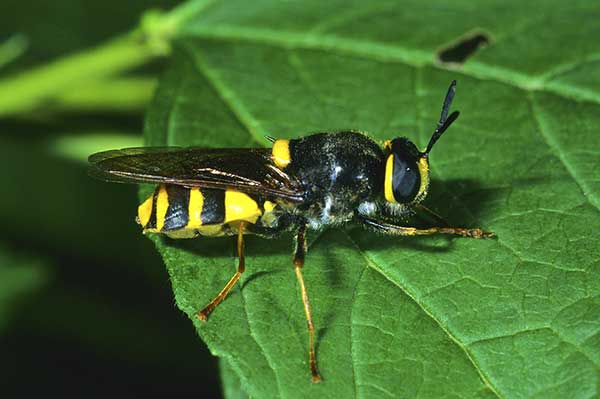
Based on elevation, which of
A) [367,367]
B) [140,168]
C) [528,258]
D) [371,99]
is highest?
[371,99]

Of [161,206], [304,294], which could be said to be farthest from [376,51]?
[304,294]

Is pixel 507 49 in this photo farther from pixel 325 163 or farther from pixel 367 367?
pixel 367 367

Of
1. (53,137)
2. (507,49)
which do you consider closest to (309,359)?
(507,49)

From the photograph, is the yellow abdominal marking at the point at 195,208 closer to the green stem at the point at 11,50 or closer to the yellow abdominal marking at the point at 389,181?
the yellow abdominal marking at the point at 389,181

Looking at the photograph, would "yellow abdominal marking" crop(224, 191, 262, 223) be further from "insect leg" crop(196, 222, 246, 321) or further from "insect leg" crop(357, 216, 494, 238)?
"insect leg" crop(357, 216, 494, 238)

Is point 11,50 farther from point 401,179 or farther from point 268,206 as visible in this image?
point 401,179

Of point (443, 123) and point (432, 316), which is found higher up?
point (443, 123)
